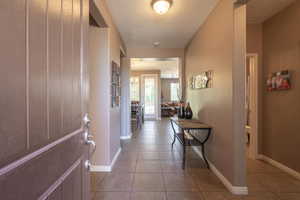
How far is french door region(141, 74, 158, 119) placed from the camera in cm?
973

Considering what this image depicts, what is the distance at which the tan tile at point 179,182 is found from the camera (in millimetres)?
2295

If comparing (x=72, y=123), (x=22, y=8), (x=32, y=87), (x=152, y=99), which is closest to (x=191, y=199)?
(x=72, y=123)

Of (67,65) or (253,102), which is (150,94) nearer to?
(253,102)

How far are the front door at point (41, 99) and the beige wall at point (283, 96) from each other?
3085mm

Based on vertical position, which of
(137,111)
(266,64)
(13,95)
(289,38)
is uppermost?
(289,38)

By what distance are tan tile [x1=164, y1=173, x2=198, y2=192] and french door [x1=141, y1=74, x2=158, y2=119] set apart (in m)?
7.16

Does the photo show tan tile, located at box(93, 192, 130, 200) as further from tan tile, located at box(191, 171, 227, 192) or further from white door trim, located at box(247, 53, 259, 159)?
white door trim, located at box(247, 53, 259, 159)

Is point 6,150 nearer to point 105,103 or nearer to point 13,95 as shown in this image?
point 13,95

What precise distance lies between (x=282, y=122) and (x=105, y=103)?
299cm

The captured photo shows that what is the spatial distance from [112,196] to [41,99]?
183 centimetres

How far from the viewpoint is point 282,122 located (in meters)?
2.90

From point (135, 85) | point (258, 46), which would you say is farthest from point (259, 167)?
point (135, 85)

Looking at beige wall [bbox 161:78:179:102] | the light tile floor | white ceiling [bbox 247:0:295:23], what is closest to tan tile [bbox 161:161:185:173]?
the light tile floor

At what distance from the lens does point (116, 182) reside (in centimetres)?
245
